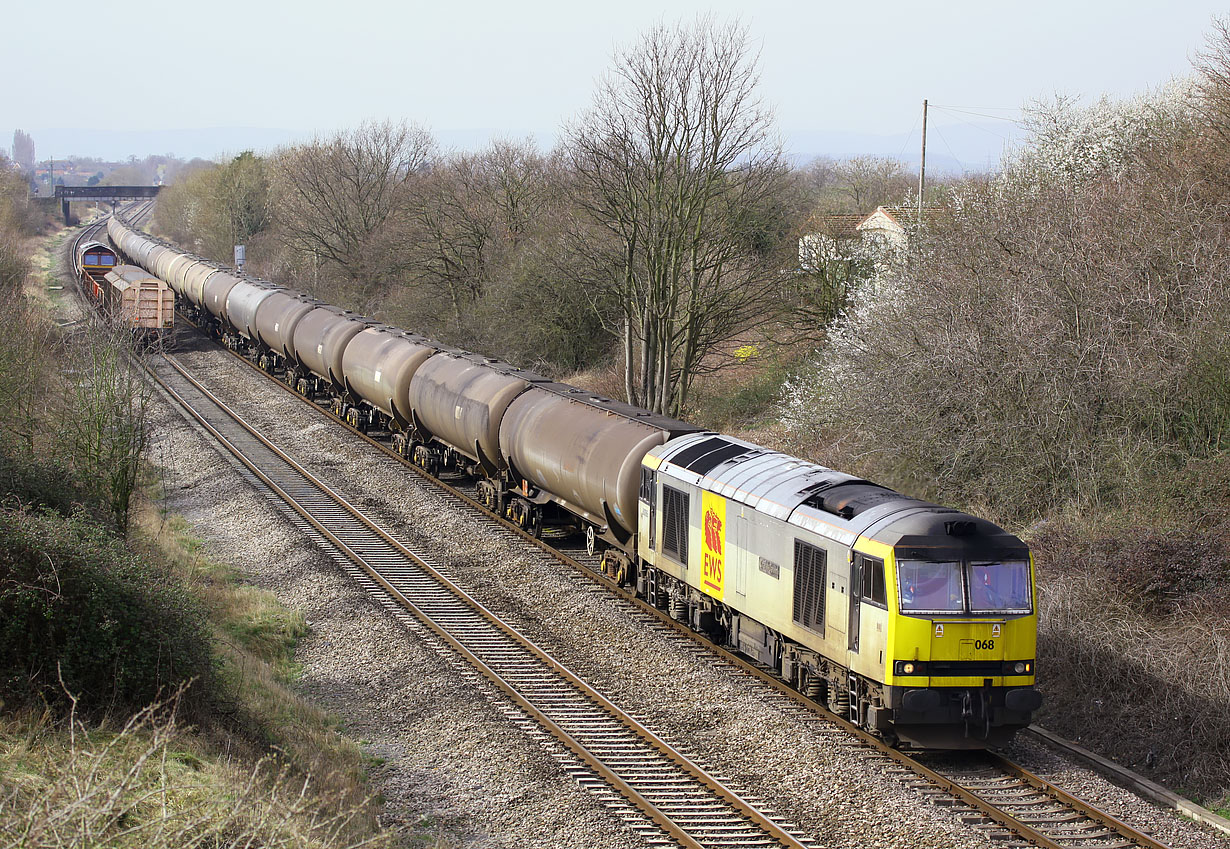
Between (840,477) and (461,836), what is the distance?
6562mm

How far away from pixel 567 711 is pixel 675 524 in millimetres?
3804

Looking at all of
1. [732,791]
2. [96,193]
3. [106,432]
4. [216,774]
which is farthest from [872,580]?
[96,193]

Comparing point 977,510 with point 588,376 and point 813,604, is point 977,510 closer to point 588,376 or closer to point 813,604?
point 813,604

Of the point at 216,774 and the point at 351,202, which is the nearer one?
the point at 216,774

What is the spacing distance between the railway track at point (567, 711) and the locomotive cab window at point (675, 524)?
2.53 metres

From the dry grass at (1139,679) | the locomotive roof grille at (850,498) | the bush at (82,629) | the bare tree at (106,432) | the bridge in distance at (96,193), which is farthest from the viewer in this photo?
the bridge in distance at (96,193)

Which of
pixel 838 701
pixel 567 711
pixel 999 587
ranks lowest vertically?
A: pixel 567 711

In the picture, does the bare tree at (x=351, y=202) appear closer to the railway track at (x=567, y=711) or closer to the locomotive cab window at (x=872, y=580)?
the railway track at (x=567, y=711)

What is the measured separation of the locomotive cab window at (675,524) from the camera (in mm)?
16016

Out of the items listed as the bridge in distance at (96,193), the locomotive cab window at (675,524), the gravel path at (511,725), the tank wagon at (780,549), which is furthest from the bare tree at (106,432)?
the bridge in distance at (96,193)

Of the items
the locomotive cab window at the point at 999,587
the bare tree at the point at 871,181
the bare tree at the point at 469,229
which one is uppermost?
the bare tree at the point at 871,181

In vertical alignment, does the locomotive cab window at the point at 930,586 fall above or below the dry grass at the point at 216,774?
above

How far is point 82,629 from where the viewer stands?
1134 cm

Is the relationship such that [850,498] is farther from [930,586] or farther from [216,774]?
[216,774]
